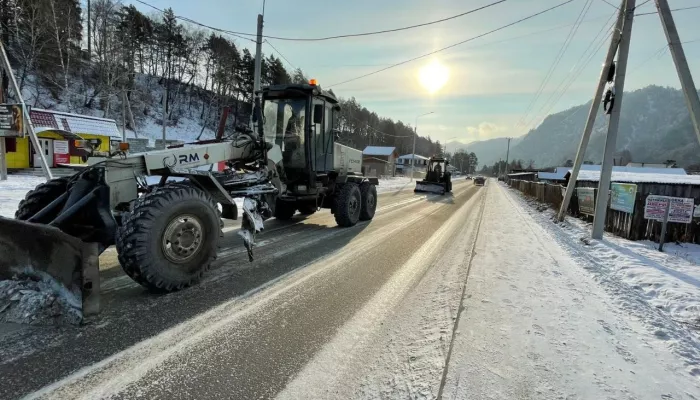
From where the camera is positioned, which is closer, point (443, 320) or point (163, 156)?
point (443, 320)

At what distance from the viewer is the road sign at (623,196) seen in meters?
9.55

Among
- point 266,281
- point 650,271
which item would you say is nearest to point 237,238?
point 266,281

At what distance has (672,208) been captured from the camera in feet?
27.1

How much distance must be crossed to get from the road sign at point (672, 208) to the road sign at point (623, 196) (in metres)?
1.00

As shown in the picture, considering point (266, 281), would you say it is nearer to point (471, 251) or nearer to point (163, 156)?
point (163, 156)

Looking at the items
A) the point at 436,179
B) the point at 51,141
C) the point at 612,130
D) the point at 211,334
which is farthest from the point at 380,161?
the point at 211,334

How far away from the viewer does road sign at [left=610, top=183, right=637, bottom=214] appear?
955 cm

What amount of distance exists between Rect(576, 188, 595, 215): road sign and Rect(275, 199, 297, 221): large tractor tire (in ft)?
29.6

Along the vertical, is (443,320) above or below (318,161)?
below

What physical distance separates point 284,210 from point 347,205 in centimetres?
159

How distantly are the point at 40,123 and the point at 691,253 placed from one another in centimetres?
3220

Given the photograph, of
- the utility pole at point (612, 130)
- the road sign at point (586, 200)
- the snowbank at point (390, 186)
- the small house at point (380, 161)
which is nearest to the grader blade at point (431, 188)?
the snowbank at point (390, 186)

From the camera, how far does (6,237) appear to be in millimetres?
3633

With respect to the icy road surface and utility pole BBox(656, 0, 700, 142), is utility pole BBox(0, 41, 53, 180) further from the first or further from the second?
utility pole BBox(656, 0, 700, 142)
